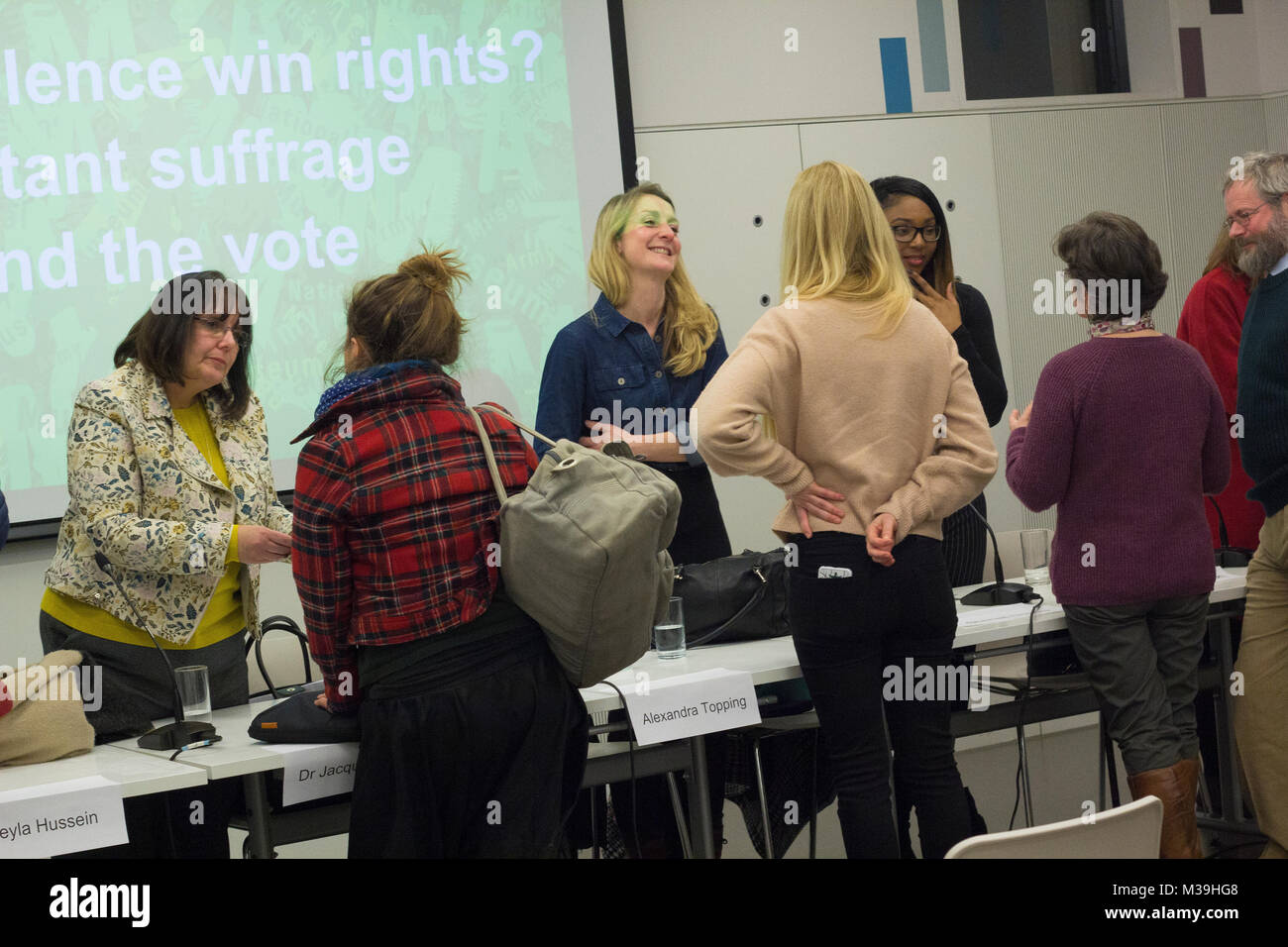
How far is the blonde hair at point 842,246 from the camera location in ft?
7.70

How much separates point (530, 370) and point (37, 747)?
7.81 ft

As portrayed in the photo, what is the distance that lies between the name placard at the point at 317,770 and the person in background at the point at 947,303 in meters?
1.80

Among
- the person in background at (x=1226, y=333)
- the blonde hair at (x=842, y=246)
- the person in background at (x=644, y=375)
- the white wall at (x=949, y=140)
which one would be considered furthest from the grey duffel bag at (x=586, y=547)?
the white wall at (x=949, y=140)

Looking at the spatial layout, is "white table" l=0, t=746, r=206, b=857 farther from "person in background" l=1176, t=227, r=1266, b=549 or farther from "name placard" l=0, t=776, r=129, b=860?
"person in background" l=1176, t=227, r=1266, b=549

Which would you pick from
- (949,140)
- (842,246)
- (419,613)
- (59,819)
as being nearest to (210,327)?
(419,613)

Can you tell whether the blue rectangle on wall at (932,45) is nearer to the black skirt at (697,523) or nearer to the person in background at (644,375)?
the person in background at (644,375)

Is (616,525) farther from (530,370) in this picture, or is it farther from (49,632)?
(530,370)

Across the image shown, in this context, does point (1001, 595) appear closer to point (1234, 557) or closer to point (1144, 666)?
point (1144, 666)

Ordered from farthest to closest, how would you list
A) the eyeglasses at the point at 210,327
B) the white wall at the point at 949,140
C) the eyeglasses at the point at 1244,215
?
the white wall at the point at 949,140
the eyeglasses at the point at 1244,215
the eyeglasses at the point at 210,327

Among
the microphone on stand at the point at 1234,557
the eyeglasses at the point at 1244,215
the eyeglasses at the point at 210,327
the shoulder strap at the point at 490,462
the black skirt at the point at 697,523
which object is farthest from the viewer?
the microphone on stand at the point at 1234,557

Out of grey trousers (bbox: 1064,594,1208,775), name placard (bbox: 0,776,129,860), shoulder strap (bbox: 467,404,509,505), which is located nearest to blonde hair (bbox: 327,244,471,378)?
shoulder strap (bbox: 467,404,509,505)

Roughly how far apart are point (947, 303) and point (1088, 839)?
2.04m

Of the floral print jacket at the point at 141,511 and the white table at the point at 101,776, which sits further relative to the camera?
the floral print jacket at the point at 141,511

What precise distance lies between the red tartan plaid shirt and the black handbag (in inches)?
33.5
